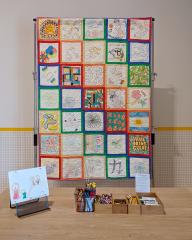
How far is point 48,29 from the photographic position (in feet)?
8.34

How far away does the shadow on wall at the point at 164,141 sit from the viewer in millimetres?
3027

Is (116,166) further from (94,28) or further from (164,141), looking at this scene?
(94,28)

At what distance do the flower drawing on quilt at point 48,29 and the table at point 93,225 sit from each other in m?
1.62

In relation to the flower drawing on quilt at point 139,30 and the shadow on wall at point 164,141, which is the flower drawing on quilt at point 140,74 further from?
the shadow on wall at point 164,141

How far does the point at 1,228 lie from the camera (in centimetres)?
133

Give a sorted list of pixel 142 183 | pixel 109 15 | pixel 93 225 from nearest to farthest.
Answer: pixel 93 225, pixel 142 183, pixel 109 15

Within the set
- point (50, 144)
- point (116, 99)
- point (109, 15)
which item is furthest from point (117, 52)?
point (50, 144)

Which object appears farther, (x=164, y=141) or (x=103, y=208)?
(x=164, y=141)

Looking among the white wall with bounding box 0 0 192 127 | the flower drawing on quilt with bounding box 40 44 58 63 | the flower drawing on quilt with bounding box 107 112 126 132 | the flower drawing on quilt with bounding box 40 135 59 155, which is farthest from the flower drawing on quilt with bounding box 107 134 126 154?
the flower drawing on quilt with bounding box 40 44 58 63

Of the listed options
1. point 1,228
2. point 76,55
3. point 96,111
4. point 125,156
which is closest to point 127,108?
point 96,111

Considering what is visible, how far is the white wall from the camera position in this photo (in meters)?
2.95

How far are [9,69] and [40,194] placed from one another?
184 cm

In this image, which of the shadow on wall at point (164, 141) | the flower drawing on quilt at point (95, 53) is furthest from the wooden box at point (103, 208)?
the shadow on wall at point (164, 141)

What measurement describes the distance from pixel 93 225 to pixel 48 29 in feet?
6.28
